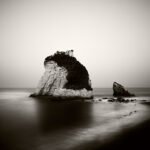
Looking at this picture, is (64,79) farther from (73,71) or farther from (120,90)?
Answer: (120,90)

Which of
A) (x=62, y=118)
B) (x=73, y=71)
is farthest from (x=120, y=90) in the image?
(x=62, y=118)

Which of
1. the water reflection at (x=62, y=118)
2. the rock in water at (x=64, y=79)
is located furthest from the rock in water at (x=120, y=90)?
the water reflection at (x=62, y=118)

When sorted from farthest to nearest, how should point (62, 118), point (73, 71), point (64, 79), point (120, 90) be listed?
1. point (120, 90)
2. point (73, 71)
3. point (64, 79)
4. point (62, 118)

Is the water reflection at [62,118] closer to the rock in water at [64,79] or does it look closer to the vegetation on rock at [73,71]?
the rock in water at [64,79]

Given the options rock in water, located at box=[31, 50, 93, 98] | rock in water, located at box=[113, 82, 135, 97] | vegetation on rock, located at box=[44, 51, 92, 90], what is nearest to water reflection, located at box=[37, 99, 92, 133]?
rock in water, located at box=[31, 50, 93, 98]

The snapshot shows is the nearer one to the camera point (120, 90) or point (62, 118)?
point (62, 118)

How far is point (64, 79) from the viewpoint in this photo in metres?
49.4

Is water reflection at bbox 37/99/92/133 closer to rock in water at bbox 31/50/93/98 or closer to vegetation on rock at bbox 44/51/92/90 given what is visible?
rock in water at bbox 31/50/93/98

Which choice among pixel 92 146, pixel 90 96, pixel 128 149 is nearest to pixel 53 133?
pixel 92 146

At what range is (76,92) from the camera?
4653 cm

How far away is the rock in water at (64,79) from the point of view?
46.8 meters

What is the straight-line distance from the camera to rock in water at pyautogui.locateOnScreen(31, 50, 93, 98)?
153ft

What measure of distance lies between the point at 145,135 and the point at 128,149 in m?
3.44

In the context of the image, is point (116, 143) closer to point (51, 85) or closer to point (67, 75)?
point (67, 75)
